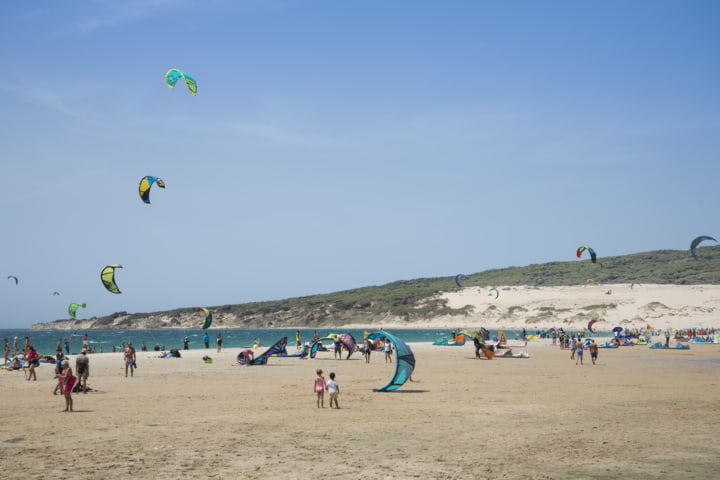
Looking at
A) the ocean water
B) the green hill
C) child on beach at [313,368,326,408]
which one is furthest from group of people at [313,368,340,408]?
the green hill

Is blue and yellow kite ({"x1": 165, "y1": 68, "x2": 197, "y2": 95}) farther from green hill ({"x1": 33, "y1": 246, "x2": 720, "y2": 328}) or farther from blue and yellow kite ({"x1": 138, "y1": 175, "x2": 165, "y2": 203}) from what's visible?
green hill ({"x1": 33, "y1": 246, "x2": 720, "y2": 328})

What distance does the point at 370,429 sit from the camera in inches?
498

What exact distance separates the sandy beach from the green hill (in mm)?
92855

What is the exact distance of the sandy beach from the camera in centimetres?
939

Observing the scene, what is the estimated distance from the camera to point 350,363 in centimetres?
3152

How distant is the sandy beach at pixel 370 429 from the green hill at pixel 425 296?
92855mm

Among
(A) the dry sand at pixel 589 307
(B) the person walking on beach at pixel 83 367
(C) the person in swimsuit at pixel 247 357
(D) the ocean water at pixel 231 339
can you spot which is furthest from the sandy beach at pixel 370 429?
(A) the dry sand at pixel 589 307

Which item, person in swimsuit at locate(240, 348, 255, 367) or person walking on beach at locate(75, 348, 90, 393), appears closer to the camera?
person walking on beach at locate(75, 348, 90, 393)

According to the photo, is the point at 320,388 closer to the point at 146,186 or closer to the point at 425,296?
the point at 146,186

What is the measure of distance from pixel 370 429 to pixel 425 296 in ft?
378

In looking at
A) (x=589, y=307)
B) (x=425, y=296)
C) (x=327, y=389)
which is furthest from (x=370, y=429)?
(x=425, y=296)

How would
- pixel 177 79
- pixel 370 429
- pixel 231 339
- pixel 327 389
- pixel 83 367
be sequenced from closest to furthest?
1. pixel 370 429
2. pixel 327 389
3. pixel 83 367
4. pixel 177 79
5. pixel 231 339

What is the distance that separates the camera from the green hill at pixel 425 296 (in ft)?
393

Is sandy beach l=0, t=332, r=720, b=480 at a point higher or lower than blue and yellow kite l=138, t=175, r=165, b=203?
lower
